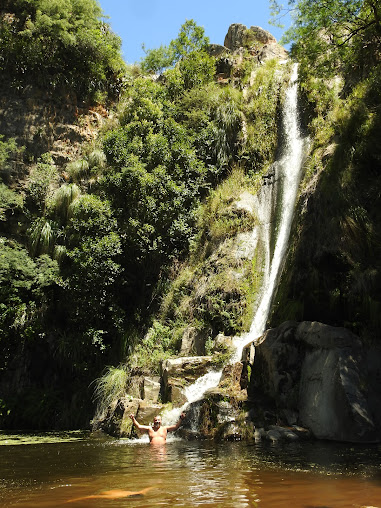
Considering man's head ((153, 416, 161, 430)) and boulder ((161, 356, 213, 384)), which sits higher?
boulder ((161, 356, 213, 384))

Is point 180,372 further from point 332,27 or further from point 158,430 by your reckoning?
point 332,27

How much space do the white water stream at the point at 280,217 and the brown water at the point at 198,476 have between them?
7.74ft

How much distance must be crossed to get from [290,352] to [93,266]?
683cm

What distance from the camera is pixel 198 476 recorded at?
4895mm

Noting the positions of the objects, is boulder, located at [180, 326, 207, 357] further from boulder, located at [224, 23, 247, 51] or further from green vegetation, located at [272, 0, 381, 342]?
boulder, located at [224, 23, 247, 51]

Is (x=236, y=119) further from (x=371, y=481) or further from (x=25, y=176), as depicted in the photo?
(x=371, y=481)

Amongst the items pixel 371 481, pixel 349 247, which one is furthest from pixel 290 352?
pixel 371 481

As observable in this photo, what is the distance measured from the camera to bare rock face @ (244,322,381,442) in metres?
7.34

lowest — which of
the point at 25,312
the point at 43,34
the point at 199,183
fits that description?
the point at 25,312

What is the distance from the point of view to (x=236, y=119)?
17922 millimetres

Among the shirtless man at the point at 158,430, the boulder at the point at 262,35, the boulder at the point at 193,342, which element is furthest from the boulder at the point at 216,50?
the shirtless man at the point at 158,430

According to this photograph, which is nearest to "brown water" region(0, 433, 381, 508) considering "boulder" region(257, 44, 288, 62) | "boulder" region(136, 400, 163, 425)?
"boulder" region(136, 400, 163, 425)

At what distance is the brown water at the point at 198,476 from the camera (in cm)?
379

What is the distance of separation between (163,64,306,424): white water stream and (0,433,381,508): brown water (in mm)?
2359
